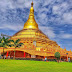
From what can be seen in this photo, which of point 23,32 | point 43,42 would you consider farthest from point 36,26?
point 43,42

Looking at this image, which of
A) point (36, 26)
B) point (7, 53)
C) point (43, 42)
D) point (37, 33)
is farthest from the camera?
point (36, 26)

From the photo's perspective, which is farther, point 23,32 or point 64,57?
point 23,32

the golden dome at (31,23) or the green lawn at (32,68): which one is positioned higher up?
the golden dome at (31,23)

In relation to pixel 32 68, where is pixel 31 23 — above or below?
above

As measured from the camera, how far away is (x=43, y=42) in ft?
130

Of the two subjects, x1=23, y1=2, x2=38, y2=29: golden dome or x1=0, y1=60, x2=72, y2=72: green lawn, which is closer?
x1=0, y1=60, x2=72, y2=72: green lawn

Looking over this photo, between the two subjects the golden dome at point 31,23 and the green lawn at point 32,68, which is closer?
the green lawn at point 32,68

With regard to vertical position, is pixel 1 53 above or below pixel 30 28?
below

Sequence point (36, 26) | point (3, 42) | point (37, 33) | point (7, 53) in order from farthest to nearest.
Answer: point (36, 26) < point (37, 33) < point (7, 53) < point (3, 42)

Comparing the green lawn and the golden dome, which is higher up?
the golden dome

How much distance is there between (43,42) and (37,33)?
6.01 metres

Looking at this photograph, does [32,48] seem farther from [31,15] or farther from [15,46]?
[31,15]

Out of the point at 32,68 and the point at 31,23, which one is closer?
the point at 32,68

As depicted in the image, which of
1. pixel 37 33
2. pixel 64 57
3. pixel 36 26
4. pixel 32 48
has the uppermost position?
pixel 36 26
